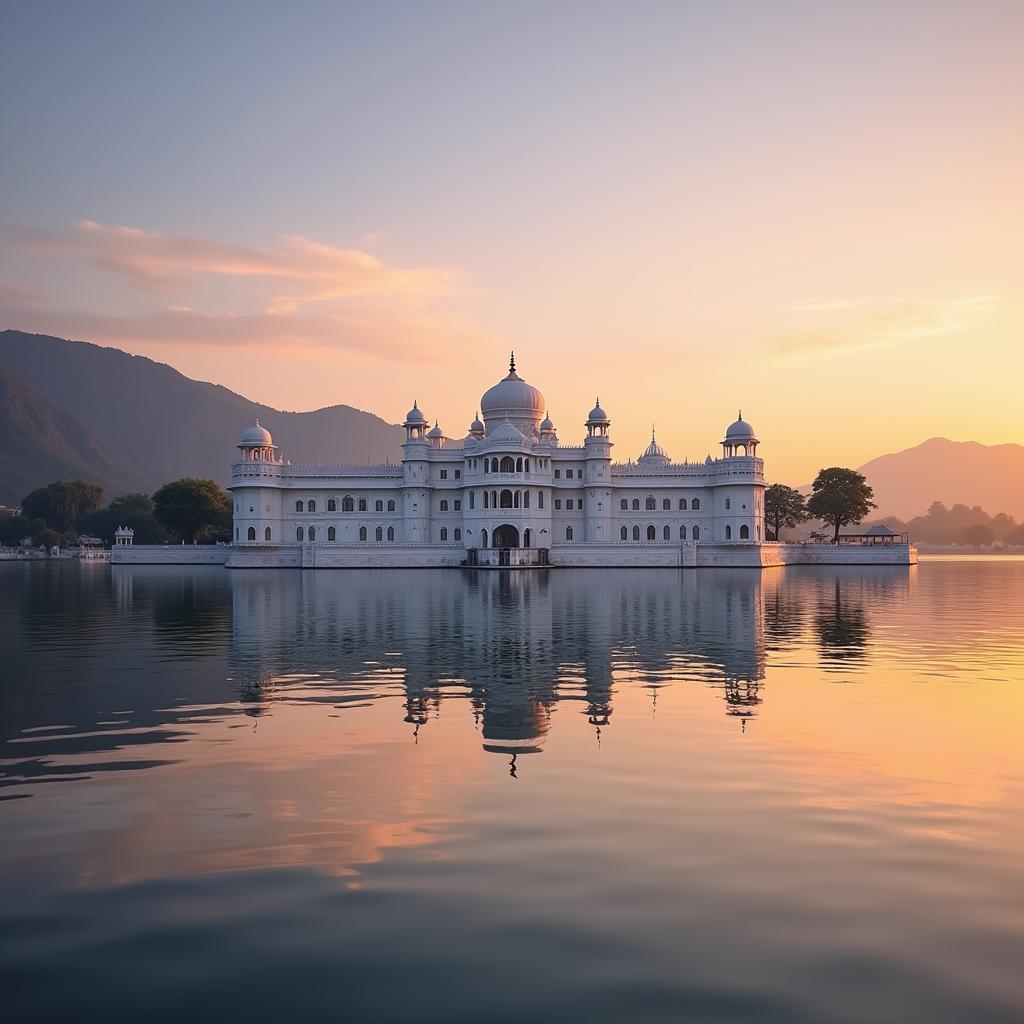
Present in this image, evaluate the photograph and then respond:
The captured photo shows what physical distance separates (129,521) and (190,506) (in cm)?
3162

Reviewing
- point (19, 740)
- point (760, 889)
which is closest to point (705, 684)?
point (760, 889)

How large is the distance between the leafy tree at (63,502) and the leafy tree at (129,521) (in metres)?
1.52

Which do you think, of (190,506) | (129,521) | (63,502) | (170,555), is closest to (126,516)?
(129,521)

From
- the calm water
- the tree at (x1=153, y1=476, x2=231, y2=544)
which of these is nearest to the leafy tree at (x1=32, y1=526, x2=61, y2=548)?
the tree at (x1=153, y1=476, x2=231, y2=544)

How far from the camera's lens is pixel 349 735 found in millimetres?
11789

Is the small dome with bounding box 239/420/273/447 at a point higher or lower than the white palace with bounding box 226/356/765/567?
higher

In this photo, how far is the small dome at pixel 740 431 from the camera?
79688 mm

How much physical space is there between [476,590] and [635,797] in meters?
33.3

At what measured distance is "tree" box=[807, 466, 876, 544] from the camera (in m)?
87.0

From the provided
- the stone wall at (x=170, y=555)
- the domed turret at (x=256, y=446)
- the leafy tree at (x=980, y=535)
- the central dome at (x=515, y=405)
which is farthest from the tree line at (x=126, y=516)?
the leafy tree at (x=980, y=535)

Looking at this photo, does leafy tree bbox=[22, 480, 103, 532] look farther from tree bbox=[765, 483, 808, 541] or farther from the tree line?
tree bbox=[765, 483, 808, 541]

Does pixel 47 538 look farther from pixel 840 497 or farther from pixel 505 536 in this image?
pixel 840 497

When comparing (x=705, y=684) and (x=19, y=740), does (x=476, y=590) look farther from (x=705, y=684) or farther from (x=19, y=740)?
(x=19, y=740)

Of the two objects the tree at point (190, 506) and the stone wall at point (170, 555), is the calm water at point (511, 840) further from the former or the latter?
the tree at point (190, 506)
